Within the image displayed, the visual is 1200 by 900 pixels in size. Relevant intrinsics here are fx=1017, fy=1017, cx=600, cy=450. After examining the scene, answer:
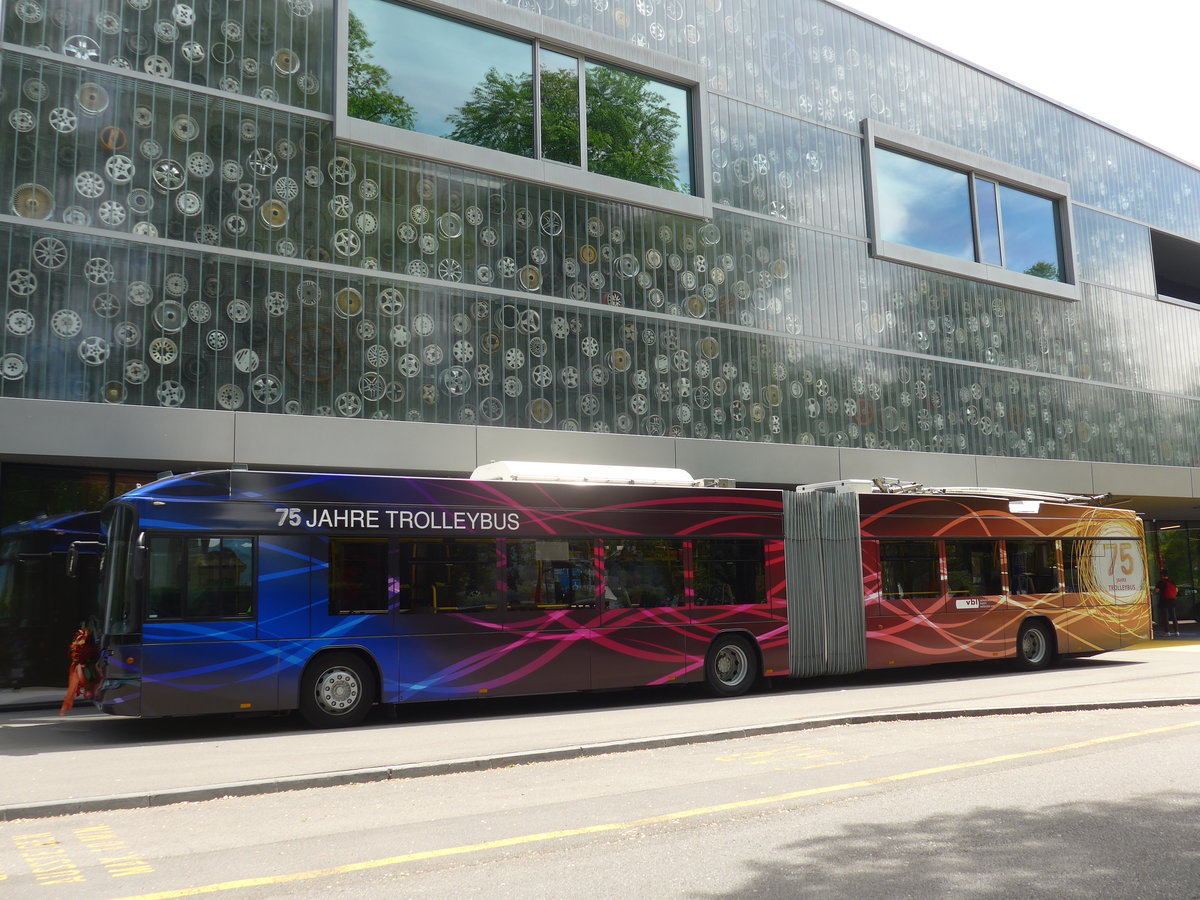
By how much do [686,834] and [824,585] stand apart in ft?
33.5

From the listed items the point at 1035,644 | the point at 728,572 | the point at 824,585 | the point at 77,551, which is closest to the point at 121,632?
the point at 77,551

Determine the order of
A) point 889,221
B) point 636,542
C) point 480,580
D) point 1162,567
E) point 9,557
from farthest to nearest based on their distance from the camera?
point 1162,567 → point 889,221 → point 9,557 → point 636,542 → point 480,580

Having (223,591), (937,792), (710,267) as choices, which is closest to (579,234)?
(710,267)

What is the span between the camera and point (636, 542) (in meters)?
14.6

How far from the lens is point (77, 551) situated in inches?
483

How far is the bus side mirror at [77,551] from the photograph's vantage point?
1212 centimetres

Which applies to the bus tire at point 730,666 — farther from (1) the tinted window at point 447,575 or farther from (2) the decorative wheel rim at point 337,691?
(2) the decorative wheel rim at point 337,691

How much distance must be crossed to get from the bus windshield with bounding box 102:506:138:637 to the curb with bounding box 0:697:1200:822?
3.90 meters

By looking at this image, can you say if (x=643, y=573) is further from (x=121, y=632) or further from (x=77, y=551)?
(x=77, y=551)

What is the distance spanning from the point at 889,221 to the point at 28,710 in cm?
2113

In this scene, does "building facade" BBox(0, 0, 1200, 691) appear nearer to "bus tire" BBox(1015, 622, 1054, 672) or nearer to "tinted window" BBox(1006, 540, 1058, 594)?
"tinted window" BBox(1006, 540, 1058, 594)

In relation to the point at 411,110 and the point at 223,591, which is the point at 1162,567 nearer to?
the point at 411,110

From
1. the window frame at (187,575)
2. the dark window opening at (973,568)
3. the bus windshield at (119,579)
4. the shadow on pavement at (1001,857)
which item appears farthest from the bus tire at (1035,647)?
the bus windshield at (119,579)

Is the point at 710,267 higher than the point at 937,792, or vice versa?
the point at 710,267
